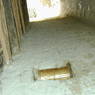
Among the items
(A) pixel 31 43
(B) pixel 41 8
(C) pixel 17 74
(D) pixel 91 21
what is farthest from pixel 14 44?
(B) pixel 41 8

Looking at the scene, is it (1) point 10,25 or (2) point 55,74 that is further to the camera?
(1) point 10,25

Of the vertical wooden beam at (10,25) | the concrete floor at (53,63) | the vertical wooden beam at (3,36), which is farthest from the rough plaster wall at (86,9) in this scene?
the vertical wooden beam at (3,36)

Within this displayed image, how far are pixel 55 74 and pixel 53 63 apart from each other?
361 millimetres

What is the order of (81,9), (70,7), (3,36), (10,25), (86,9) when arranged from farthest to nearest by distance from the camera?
1. (70,7)
2. (81,9)
3. (86,9)
4. (10,25)
5. (3,36)

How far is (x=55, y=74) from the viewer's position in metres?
1.98

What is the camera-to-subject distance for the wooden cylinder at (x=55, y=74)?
1.95 metres

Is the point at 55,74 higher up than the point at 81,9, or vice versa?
the point at 81,9

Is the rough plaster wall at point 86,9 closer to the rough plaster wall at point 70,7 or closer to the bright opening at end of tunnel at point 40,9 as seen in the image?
the rough plaster wall at point 70,7

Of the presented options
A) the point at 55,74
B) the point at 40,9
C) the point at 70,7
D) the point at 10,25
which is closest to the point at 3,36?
the point at 10,25

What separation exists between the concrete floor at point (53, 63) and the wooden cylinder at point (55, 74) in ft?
0.20

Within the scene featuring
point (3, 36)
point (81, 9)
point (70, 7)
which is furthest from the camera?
point (70, 7)

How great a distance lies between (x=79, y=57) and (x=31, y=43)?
1132 mm

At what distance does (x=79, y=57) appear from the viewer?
2.42m

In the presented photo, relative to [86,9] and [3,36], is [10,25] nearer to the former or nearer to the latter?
[3,36]
